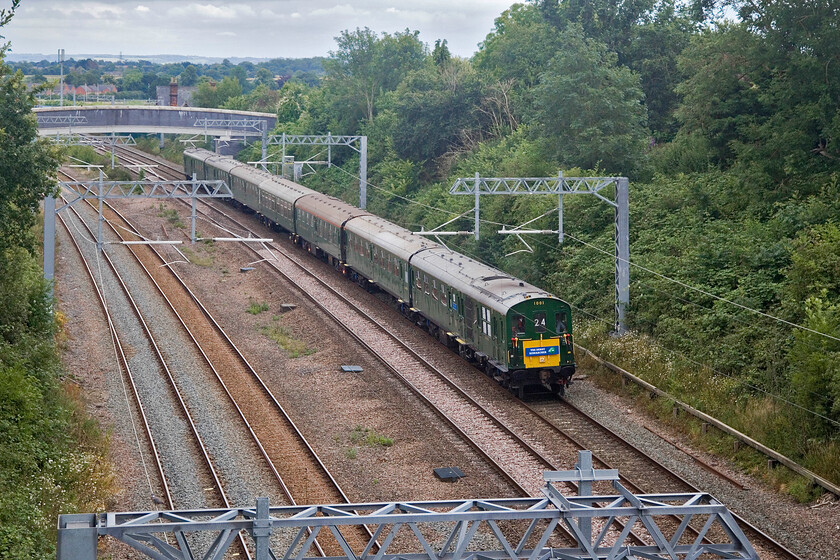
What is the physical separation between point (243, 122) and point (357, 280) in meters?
39.2

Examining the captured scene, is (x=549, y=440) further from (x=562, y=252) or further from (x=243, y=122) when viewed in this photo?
(x=243, y=122)

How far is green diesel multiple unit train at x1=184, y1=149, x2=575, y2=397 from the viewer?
26.0m

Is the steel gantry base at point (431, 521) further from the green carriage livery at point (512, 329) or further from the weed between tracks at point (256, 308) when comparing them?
the weed between tracks at point (256, 308)

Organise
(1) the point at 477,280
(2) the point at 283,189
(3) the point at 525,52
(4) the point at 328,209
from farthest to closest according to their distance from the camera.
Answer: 1. (3) the point at 525,52
2. (2) the point at 283,189
3. (4) the point at 328,209
4. (1) the point at 477,280

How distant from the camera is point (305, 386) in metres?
28.0

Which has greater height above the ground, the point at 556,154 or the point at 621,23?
the point at 621,23

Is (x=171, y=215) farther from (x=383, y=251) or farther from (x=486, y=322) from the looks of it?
(x=486, y=322)

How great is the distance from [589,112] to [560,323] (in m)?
17.7

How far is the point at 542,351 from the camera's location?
26.0m

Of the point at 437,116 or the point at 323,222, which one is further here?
the point at 437,116

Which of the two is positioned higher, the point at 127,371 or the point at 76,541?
the point at 76,541

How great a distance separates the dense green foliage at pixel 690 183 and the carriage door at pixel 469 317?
4.11m

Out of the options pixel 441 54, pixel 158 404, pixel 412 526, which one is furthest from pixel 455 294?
pixel 441 54

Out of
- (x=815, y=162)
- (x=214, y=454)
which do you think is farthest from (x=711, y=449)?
(x=815, y=162)
